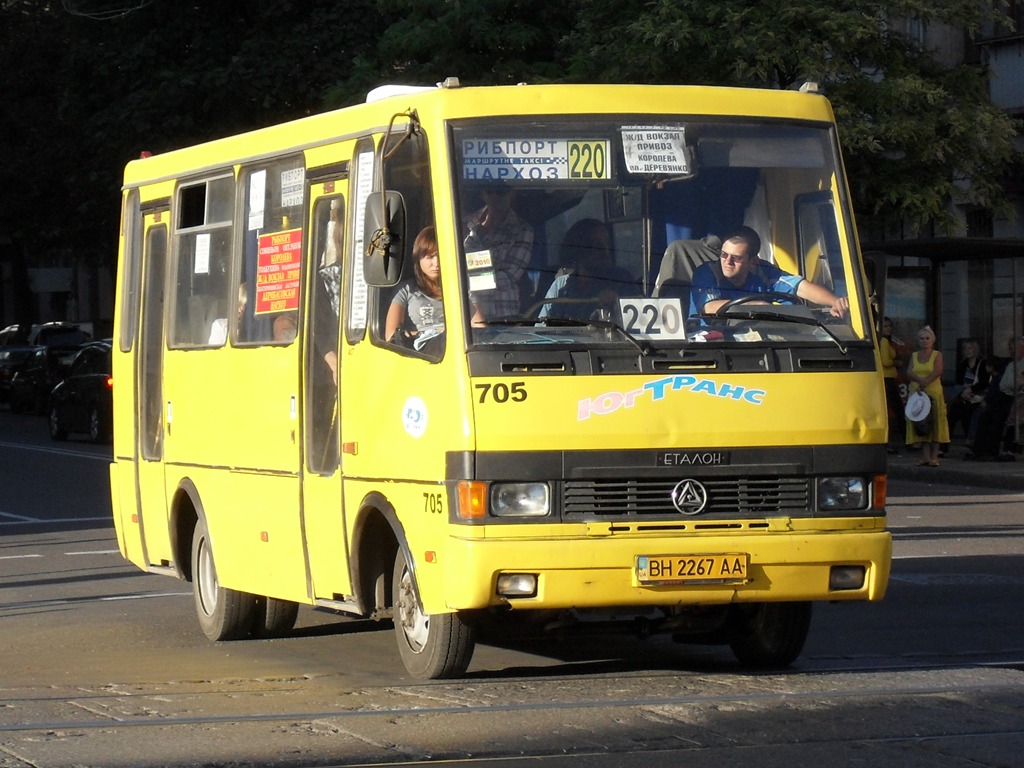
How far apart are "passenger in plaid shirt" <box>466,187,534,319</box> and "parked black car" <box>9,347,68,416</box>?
123 feet

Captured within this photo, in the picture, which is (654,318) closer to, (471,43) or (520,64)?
(520,64)

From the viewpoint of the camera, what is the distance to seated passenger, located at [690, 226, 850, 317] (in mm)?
8633

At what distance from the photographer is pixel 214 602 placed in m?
11.2

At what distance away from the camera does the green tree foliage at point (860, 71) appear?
26.9 meters

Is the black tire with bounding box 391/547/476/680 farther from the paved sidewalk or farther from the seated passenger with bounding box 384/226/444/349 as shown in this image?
the paved sidewalk

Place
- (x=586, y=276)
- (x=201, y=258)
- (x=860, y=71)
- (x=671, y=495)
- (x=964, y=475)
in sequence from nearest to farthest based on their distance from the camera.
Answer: (x=671, y=495)
(x=586, y=276)
(x=201, y=258)
(x=964, y=475)
(x=860, y=71)

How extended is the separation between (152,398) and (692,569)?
4797 millimetres

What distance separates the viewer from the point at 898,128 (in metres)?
27.0

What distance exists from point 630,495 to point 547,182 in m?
1.42

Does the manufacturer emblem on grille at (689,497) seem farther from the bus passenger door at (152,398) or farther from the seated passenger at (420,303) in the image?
the bus passenger door at (152,398)

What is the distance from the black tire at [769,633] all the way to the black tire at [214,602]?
287 centimetres

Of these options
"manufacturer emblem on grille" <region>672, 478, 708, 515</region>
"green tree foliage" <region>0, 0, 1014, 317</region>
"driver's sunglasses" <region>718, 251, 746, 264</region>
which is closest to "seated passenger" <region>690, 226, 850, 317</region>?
"driver's sunglasses" <region>718, 251, 746, 264</region>

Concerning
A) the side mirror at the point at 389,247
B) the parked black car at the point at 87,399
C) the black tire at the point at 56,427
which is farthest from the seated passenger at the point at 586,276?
the black tire at the point at 56,427

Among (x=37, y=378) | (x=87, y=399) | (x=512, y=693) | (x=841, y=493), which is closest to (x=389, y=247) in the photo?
(x=512, y=693)
